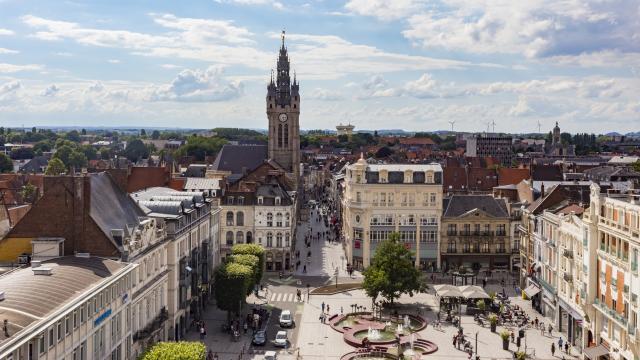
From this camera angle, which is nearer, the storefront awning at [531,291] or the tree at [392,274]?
the tree at [392,274]

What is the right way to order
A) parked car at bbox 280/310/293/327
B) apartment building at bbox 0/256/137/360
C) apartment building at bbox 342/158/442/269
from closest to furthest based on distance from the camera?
apartment building at bbox 0/256/137/360 < parked car at bbox 280/310/293/327 < apartment building at bbox 342/158/442/269

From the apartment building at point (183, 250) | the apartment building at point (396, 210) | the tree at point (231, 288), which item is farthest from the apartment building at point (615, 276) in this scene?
the apartment building at point (396, 210)

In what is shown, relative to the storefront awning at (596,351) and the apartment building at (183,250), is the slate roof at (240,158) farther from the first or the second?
the storefront awning at (596,351)

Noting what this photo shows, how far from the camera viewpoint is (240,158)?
149000 millimetres

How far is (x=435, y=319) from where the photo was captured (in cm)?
7206

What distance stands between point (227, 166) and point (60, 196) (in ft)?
316

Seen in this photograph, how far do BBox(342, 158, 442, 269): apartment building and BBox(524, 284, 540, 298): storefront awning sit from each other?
17545mm

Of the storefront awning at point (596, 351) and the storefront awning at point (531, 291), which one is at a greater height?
the storefront awning at point (531, 291)

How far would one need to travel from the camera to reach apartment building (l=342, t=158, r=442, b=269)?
93.8 meters

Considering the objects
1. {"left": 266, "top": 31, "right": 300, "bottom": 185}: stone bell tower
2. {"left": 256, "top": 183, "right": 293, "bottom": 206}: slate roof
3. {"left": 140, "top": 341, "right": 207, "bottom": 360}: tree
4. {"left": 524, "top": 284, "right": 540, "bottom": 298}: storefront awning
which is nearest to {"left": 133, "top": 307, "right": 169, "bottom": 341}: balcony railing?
{"left": 140, "top": 341, "right": 207, "bottom": 360}: tree

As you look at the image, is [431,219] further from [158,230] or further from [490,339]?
[158,230]

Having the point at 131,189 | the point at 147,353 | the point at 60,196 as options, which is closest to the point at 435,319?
the point at 147,353

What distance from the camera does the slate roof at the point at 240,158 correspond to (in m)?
147

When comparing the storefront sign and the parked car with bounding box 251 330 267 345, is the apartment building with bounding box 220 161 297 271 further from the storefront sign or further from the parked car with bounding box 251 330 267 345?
the storefront sign
